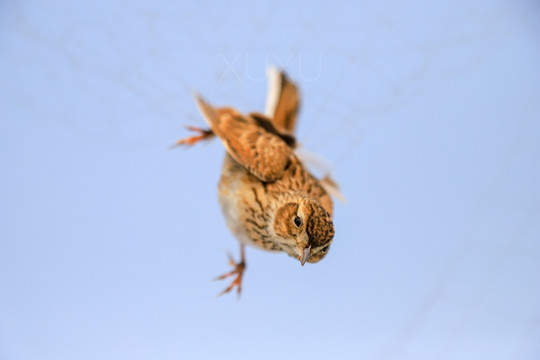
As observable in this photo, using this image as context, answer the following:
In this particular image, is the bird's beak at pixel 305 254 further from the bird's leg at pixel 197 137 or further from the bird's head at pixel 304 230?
the bird's leg at pixel 197 137

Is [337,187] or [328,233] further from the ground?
[337,187]

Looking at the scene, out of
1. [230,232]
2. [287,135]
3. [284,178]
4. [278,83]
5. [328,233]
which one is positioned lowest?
[328,233]

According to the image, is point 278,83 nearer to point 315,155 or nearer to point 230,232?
point 315,155

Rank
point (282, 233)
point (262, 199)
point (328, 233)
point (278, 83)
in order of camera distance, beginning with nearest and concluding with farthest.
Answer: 1. point (328, 233)
2. point (282, 233)
3. point (262, 199)
4. point (278, 83)

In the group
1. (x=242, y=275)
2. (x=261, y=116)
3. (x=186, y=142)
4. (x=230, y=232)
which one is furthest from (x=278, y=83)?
(x=242, y=275)

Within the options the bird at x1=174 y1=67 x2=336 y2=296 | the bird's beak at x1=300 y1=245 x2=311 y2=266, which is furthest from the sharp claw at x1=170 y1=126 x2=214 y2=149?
the bird's beak at x1=300 y1=245 x2=311 y2=266

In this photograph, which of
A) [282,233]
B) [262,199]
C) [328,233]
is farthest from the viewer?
[262,199]

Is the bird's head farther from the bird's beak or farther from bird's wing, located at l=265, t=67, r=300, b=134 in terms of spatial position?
bird's wing, located at l=265, t=67, r=300, b=134

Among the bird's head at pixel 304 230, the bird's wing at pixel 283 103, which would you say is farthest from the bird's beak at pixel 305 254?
the bird's wing at pixel 283 103

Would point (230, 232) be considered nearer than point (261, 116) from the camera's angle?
Yes
